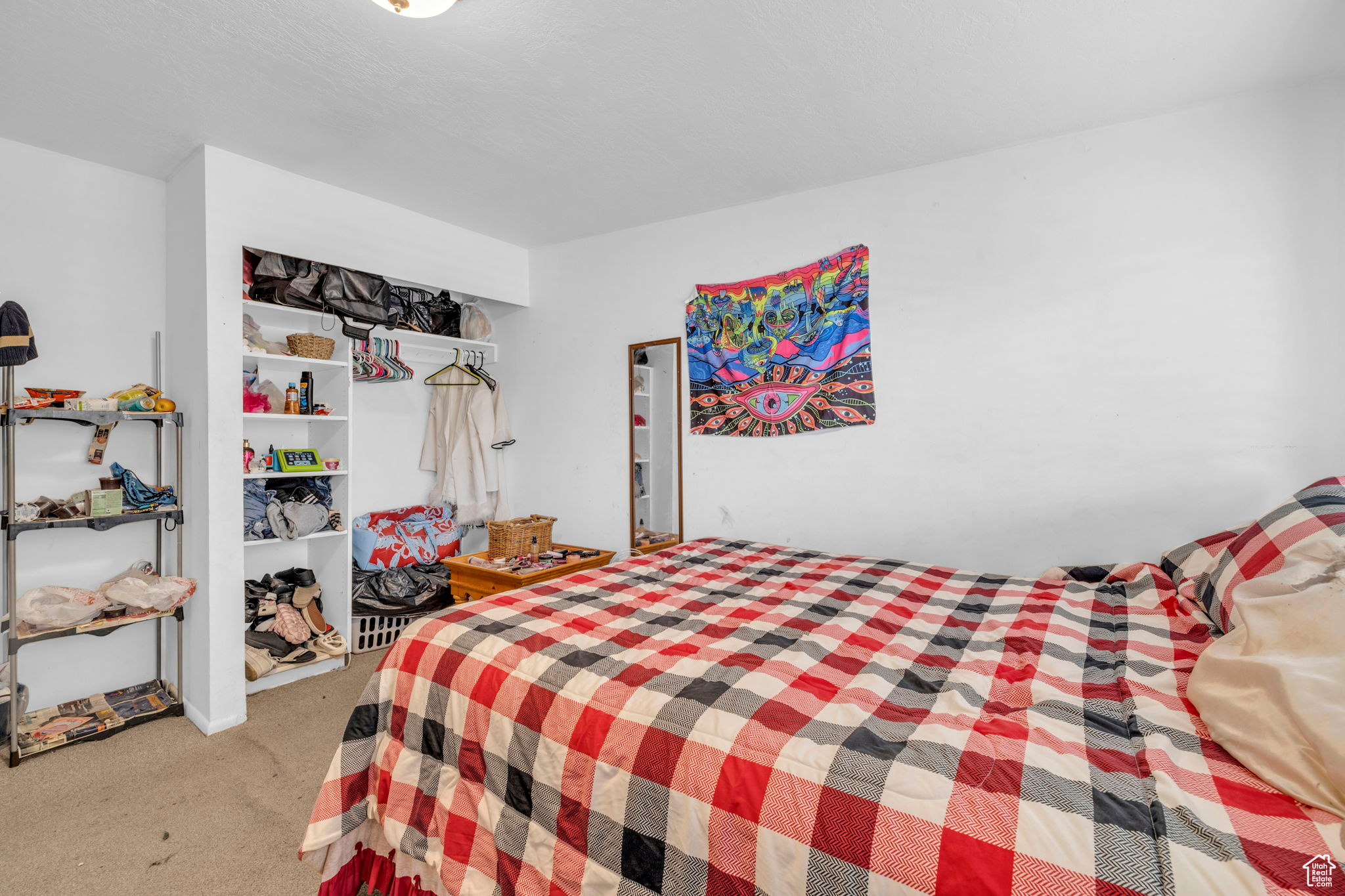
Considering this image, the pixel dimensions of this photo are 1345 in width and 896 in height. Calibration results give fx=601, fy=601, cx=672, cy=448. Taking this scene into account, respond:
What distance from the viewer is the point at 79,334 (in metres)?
2.62

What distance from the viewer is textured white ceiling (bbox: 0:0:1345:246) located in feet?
5.76

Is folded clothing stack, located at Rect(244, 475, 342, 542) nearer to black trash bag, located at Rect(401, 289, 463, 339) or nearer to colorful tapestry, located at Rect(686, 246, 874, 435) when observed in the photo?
black trash bag, located at Rect(401, 289, 463, 339)

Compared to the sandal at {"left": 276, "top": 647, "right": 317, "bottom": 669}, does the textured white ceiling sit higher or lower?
higher

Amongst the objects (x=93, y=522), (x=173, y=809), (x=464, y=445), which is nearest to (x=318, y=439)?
(x=464, y=445)

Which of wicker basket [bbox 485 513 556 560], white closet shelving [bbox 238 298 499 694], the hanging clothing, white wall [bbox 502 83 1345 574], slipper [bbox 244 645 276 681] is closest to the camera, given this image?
white wall [bbox 502 83 1345 574]

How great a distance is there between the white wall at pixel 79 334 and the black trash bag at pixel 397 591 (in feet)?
2.96

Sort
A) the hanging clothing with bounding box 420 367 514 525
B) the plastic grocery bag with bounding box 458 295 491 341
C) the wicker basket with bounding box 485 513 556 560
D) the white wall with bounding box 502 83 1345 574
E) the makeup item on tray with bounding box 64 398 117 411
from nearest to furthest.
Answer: the white wall with bounding box 502 83 1345 574, the makeup item on tray with bounding box 64 398 117 411, the wicker basket with bounding box 485 513 556 560, the hanging clothing with bounding box 420 367 514 525, the plastic grocery bag with bounding box 458 295 491 341

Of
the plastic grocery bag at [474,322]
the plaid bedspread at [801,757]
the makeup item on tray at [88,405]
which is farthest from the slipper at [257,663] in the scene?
the plastic grocery bag at [474,322]

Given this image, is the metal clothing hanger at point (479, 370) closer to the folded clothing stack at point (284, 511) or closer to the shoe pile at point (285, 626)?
the folded clothing stack at point (284, 511)

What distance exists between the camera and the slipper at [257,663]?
2.76 metres

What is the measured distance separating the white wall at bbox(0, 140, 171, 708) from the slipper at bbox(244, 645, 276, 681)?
520 mm

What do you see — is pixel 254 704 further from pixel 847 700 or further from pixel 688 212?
pixel 688 212

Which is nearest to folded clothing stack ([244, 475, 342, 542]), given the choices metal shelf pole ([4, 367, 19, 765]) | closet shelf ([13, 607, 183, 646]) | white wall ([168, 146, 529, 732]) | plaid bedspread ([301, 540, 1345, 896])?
white wall ([168, 146, 529, 732])

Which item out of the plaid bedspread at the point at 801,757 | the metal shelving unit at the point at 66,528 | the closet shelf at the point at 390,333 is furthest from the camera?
the closet shelf at the point at 390,333
